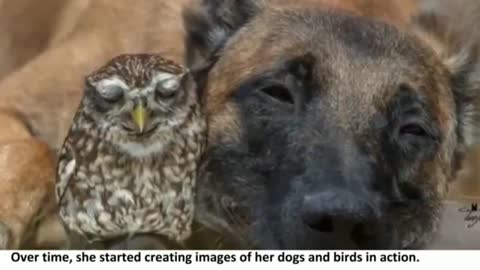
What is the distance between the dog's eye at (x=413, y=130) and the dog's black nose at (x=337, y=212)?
123 mm

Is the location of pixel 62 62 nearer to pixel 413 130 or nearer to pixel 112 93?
pixel 112 93

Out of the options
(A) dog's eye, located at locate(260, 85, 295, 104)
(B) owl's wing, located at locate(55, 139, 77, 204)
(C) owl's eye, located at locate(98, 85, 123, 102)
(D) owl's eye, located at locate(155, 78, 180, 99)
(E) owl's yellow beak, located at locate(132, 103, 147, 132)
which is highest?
(A) dog's eye, located at locate(260, 85, 295, 104)

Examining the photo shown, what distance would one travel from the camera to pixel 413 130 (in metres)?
1.87

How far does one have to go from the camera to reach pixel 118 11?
6.57ft

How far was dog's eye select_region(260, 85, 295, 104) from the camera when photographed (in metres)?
1.86

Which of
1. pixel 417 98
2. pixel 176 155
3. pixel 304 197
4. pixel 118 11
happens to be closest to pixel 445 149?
pixel 417 98

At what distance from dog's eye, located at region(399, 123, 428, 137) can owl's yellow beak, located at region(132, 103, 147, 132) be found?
0.35 metres

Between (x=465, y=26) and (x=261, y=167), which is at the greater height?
(x=465, y=26)

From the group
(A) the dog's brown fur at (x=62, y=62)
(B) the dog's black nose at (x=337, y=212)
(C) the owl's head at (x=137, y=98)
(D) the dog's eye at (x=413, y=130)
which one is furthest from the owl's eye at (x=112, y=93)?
(D) the dog's eye at (x=413, y=130)

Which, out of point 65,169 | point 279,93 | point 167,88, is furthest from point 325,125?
Answer: point 65,169

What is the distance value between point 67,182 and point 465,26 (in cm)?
60
